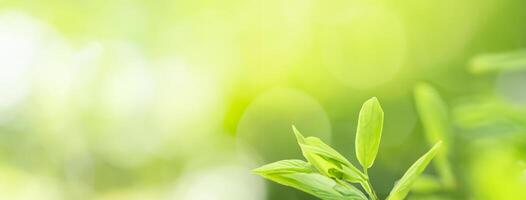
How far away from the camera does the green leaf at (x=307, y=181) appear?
0.56ft

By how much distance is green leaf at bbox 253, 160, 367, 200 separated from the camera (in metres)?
0.17

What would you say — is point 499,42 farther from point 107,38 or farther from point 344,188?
point 107,38

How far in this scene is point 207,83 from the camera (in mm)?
1886

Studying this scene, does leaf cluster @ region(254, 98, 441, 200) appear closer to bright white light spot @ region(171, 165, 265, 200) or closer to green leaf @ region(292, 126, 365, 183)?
green leaf @ region(292, 126, 365, 183)

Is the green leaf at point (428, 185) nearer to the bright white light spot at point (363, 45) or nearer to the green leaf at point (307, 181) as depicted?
the green leaf at point (307, 181)

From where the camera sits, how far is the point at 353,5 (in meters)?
1.57

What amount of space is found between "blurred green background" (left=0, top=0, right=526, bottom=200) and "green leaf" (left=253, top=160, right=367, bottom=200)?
560 millimetres

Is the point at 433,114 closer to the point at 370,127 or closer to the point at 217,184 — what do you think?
the point at 370,127

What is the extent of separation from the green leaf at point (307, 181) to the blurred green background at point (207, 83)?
1.84ft

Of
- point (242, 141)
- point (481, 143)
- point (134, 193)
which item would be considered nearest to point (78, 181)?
point (134, 193)

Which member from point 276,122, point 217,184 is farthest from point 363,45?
point 217,184

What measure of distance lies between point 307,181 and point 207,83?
1.72m

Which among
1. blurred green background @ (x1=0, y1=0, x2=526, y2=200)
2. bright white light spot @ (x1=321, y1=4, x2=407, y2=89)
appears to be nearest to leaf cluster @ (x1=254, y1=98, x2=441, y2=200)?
blurred green background @ (x1=0, y1=0, x2=526, y2=200)

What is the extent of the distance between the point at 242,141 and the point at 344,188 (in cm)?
151
